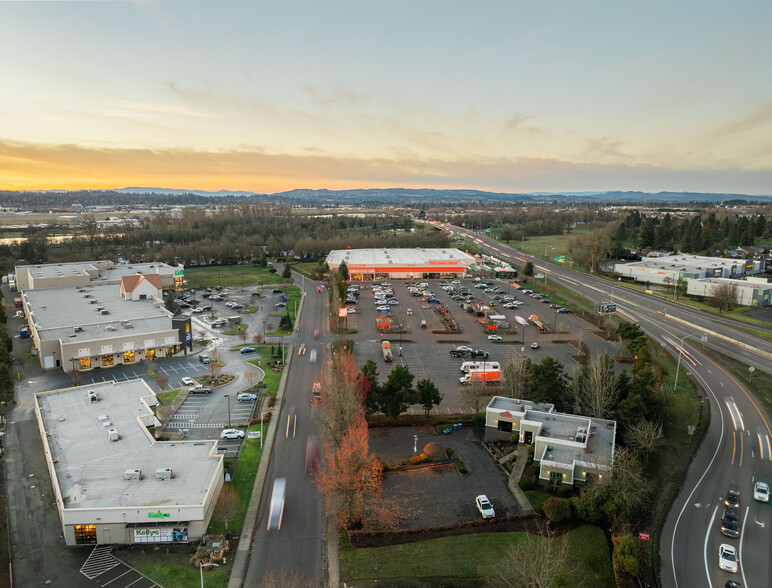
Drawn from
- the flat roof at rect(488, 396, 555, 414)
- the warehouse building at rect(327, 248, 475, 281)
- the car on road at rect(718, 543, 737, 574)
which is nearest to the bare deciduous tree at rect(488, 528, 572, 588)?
the car on road at rect(718, 543, 737, 574)

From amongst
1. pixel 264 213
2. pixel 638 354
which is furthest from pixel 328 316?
pixel 264 213

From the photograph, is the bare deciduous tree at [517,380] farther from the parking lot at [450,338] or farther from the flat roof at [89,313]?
the flat roof at [89,313]

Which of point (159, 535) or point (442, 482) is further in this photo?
point (442, 482)

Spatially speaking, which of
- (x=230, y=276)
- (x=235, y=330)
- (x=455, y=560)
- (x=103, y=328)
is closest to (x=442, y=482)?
(x=455, y=560)

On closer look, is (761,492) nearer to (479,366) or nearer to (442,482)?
(442,482)

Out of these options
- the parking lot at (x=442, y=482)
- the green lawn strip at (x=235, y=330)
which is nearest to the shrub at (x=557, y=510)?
the parking lot at (x=442, y=482)

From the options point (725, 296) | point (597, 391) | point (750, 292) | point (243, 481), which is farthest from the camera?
point (750, 292)

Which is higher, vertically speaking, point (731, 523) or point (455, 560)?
point (731, 523)
